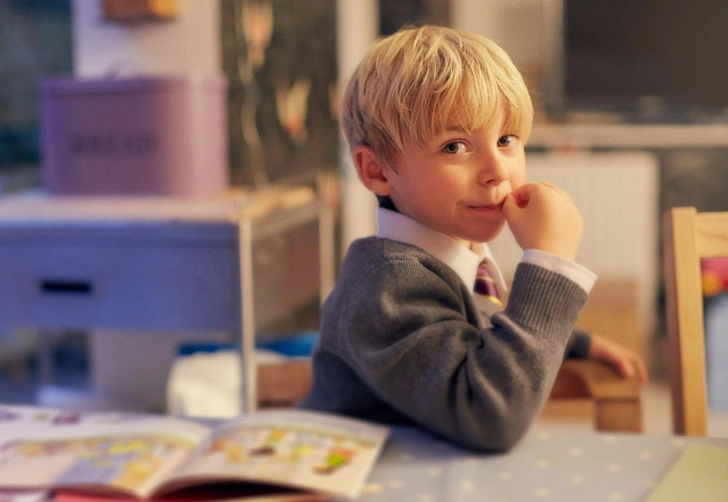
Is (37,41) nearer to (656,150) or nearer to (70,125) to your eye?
(70,125)

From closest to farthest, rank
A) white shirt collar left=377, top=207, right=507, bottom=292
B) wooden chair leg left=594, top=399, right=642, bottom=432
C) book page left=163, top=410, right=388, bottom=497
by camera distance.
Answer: book page left=163, top=410, right=388, bottom=497 → white shirt collar left=377, top=207, right=507, bottom=292 → wooden chair leg left=594, top=399, right=642, bottom=432

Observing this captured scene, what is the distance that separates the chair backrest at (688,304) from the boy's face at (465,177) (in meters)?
0.20

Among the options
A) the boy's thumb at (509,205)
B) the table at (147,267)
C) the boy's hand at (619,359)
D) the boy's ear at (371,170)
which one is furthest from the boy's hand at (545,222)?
the table at (147,267)

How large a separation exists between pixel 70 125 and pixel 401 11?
1.02 meters

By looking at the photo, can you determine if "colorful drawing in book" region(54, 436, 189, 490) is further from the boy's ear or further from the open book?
the boy's ear

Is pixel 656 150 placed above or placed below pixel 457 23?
below

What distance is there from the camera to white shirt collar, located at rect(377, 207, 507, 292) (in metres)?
0.67

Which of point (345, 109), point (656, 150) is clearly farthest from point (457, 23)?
point (345, 109)

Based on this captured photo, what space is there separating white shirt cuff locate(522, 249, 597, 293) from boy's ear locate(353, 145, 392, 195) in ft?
0.44

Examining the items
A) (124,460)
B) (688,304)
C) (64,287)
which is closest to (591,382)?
(688,304)

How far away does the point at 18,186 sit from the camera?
2.17 meters

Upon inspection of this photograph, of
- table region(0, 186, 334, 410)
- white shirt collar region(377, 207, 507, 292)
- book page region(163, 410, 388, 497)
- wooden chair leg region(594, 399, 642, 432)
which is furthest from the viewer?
table region(0, 186, 334, 410)

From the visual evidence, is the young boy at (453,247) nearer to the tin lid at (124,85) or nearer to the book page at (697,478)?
the book page at (697,478)

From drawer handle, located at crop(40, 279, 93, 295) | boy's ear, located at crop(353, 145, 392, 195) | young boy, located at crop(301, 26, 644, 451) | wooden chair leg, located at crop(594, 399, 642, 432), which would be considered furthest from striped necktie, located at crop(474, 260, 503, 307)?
drawer handle, located at crop(40, 279, 93, 295)
